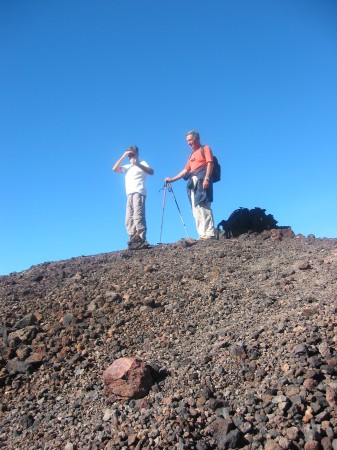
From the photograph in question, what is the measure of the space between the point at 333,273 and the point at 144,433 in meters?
3.53

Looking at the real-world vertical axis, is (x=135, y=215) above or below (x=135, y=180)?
below

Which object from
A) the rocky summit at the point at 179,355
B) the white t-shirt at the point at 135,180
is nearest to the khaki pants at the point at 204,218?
the white t-shirt at the point at 135,180

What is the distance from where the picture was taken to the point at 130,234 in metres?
8.96

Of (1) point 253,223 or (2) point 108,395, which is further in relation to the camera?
(1) point 253,223

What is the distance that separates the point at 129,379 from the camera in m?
3.42

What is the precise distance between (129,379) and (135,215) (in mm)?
5647

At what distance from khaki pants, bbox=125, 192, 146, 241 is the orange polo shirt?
4.25 feet

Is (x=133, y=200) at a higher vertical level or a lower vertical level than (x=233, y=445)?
higher

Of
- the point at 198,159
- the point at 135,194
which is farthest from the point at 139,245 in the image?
the point at 198,159

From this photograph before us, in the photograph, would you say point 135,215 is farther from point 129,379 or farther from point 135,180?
point 129,379

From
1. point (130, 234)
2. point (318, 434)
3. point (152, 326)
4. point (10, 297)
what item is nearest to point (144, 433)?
point (318, 434)

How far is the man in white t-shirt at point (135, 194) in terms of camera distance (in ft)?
28.9

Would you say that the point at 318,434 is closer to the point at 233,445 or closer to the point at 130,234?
the point at 233,445

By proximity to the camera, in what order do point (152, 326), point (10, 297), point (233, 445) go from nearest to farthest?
point (233, 445), point (152, 326), point (10, 297)
